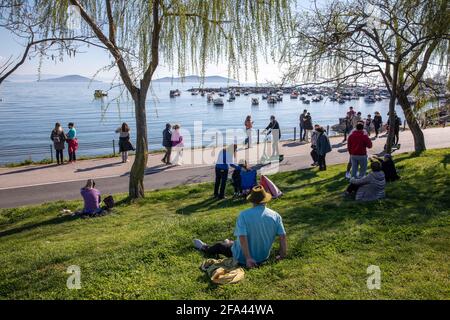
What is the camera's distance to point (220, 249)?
629 centimetres

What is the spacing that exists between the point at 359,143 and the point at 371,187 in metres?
2.89

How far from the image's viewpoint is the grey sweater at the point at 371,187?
9.18 meters

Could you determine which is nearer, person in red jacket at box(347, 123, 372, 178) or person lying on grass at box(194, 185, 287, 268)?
person lying on grass at box(194, 185, 287, 268)

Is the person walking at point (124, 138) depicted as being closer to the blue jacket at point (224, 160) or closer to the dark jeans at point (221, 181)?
the dark jeans at point (221, 181)

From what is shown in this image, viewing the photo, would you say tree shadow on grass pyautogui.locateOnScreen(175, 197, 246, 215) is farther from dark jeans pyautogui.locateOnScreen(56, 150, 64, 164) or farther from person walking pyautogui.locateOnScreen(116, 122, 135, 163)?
dark jeans pyautogui.locateOnScreen(56, 150, 64, 164)

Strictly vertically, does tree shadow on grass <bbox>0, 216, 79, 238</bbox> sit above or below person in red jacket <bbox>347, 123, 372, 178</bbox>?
below

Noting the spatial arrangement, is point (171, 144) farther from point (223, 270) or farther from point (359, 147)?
point (223, 270)

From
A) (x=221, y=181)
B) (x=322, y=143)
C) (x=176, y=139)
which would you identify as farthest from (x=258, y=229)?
(x=176, y=139)

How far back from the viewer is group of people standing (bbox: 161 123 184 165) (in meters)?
17.8

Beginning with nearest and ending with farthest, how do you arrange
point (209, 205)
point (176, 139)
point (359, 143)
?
point (209, 205)
point (359, 143)
point (176, 139)

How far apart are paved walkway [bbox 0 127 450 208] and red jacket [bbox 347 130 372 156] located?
4509mm

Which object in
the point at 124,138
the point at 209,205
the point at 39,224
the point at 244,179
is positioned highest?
the point at 124,138

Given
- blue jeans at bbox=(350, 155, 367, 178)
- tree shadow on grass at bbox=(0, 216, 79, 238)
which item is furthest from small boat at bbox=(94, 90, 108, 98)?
blue jeans at bbox=(350, 155, 367, 178)
